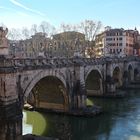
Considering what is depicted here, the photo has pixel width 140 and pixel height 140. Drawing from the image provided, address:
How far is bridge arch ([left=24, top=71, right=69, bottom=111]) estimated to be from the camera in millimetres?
20719

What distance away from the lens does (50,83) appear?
21.0 meters

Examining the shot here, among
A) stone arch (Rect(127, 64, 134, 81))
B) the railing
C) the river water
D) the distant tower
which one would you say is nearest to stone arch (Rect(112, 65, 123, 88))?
stone arch (Rect(127, 64, 134, 81))

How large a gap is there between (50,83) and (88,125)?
387 cm

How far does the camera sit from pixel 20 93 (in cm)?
1498

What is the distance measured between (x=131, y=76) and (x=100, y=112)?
20022mm

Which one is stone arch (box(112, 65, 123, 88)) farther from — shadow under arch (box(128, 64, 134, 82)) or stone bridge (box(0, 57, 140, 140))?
shadow under arch (box(128, 64, 134, 82))

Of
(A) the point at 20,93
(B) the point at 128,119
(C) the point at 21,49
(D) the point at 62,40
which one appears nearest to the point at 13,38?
(C) the point at 21,49

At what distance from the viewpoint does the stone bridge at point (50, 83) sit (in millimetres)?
13266

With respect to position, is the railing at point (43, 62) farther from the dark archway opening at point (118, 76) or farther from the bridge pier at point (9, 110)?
the dark archway opening at point (118, 76)

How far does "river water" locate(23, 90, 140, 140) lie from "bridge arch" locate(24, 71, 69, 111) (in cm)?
78

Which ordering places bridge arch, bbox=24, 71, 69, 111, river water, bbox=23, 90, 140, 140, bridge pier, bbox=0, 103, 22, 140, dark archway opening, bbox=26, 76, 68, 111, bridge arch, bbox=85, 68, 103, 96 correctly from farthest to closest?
bridge arch, bbox=85, 68, 103, 96 → dark archway opening, bbox=26, 76, 68, 111 → bridge arch, bbox=24, 71, 69, 111 → river water, bbox=23, 90, 140, 140 → bridge pier, bbox=0, 103, 22, 140

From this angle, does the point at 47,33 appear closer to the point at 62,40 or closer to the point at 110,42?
the point at 62,40

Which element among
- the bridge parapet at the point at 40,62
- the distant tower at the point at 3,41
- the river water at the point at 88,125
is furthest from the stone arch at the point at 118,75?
the distant tower at the point at 3,41

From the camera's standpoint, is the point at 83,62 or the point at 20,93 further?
the point at 83,62
